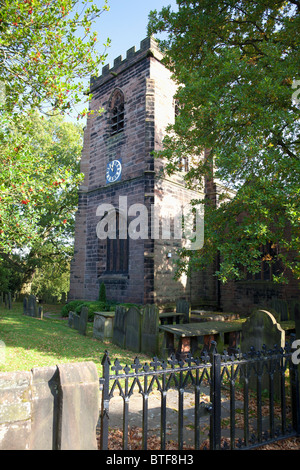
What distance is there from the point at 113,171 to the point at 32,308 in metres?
8.07

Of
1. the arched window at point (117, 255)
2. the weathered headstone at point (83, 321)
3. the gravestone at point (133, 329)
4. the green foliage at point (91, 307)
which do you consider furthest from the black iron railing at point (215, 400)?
the arched window at point (117, 255)

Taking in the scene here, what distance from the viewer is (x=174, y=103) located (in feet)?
54.9

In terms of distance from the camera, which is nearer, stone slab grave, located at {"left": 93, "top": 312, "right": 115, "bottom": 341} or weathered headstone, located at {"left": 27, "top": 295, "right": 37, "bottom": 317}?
stone slab grave, located at {"left": 93, "top": 312, "right": 115, "bottom": 341}

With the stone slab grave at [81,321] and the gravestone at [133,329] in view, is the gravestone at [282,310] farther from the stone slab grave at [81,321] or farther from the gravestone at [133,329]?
the stone slab grave at [81,321]

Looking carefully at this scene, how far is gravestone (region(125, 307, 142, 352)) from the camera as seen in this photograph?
8906 millimetres

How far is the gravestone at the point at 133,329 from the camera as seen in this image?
8906 millimetres

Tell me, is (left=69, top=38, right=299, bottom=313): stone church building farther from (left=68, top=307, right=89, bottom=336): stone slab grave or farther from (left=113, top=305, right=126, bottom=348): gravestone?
(left=113, top=305, right=126, bottom=348): gravestone

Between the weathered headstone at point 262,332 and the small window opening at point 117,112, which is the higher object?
the small window opening at point 117,112

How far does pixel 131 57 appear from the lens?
663 inches

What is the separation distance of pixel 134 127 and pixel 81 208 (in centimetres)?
566

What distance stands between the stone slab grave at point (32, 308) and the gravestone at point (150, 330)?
7.81m

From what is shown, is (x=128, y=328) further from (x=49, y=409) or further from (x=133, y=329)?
(x=49, y=409)

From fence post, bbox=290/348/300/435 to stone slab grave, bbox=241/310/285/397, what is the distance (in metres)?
1.02

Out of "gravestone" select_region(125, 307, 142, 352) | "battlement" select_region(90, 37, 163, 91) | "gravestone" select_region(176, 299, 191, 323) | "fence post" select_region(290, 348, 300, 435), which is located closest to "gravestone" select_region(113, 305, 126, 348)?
"gravestone" select_region(125, 307, 142, 352)
